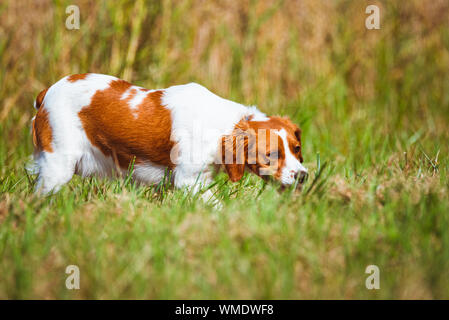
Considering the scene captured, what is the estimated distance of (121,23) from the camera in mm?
4652

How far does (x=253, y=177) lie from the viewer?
3.37 metres

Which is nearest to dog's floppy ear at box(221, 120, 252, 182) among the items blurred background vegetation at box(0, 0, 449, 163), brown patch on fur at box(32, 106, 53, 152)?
brown patch on fur at box(32, 106, 53, 152)

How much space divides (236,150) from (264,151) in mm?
163

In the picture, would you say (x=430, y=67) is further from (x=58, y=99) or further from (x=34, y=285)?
(x=34, y=285)

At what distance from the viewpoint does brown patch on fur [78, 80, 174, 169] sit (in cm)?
294

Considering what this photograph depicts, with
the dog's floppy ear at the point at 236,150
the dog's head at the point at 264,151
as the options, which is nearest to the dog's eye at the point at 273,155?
the dog's head at the point at 264,151

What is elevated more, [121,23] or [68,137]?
[121,23]

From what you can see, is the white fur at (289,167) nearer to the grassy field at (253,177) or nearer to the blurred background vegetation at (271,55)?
the grassy field at (253,177)

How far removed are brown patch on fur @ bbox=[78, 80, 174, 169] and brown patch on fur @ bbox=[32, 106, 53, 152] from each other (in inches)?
8.3

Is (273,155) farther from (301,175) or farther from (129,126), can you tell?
(129,126)

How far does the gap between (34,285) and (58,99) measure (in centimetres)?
136
